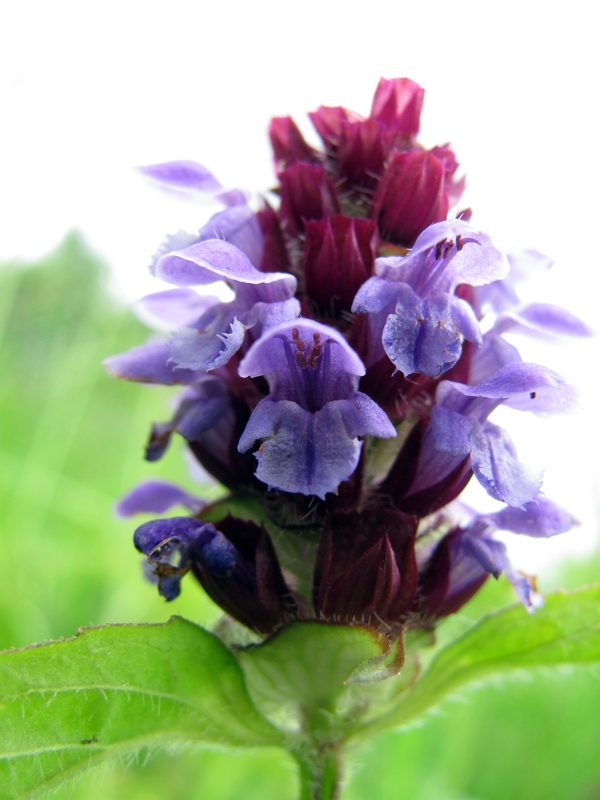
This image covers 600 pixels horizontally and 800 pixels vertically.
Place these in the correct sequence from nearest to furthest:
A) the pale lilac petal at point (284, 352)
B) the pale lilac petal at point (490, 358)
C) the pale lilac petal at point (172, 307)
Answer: the pale lilac petal at point (284, 352)
the pale lilac petal at point (490, 358)
the pale lilac petal at point (172, 307)

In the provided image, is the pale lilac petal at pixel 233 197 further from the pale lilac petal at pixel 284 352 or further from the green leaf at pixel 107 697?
the green leaf at pixel 107 697

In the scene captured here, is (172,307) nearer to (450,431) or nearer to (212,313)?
(212,313)

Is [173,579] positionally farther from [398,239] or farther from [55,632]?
[55,632]

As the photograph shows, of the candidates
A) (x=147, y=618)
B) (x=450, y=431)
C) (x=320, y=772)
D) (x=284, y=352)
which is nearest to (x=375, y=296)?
Answer: (x=284, y=352)

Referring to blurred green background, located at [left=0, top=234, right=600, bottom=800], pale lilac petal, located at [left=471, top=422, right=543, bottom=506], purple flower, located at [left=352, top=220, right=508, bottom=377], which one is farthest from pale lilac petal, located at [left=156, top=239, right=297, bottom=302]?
blurred green background, located at [left=0, top=234, right=600, bottom=800]

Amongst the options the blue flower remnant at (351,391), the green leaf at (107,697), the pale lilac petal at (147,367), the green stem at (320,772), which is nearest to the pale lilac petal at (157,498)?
the blue flower remnant at (351,391)
